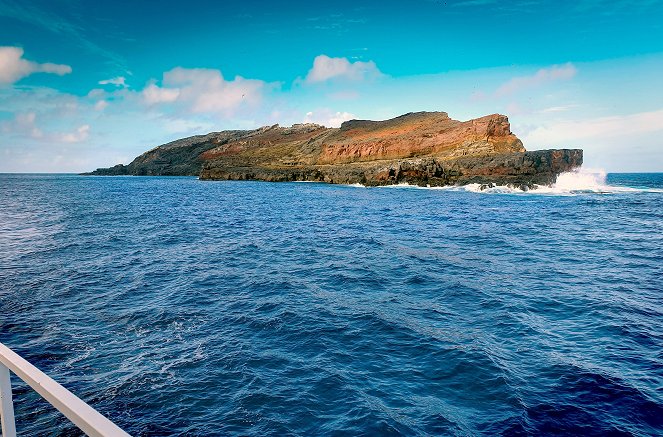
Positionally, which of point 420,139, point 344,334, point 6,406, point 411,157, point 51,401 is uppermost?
point 420,139

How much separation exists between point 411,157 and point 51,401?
109m

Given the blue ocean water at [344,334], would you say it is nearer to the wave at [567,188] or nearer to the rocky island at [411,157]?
the wave at [567,188]

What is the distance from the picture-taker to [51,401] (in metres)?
2.14

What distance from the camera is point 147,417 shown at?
8.18 m

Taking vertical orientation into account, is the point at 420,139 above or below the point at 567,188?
above

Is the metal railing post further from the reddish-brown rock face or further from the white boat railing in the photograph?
the reddish-brown rock face

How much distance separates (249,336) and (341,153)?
378ft

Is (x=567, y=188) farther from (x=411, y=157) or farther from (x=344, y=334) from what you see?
(x=344, y=334)

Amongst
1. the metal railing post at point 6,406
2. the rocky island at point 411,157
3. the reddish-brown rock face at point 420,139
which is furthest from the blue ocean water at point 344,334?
the reddish-brown rock face at point 420,139

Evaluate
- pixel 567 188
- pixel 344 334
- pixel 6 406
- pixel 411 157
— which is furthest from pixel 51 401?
pixel 411 157

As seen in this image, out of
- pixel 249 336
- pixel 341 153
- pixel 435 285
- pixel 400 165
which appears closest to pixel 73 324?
pixel 249 336

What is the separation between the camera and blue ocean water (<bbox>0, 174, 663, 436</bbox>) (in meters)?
8.30

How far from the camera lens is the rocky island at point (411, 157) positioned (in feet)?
253

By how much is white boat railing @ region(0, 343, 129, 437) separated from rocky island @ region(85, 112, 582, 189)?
252 ft
